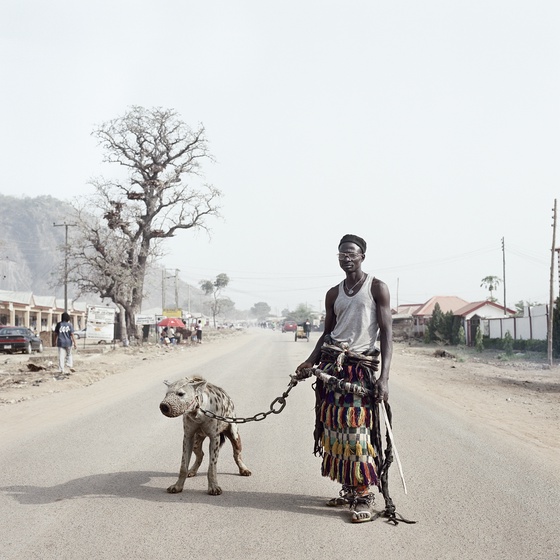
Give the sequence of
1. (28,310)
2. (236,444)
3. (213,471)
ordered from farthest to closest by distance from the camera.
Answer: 1. (28,310)
2. (236,444)
3. (213,471)

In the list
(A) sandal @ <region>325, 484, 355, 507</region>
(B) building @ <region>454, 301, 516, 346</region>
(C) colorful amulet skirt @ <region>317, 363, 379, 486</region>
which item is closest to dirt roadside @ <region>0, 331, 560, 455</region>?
(A) sandal @ <region>325, 484, 355, 507</region>

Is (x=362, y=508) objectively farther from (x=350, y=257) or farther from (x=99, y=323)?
(x=99, y=323)

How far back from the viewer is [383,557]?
436 centimetres

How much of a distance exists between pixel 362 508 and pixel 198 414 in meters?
1.64

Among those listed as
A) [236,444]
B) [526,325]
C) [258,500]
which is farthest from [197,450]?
[526,325]

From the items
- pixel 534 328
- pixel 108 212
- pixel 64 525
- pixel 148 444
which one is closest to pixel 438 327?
pixel 534 328

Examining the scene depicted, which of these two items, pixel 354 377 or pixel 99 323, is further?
pixel 99 323

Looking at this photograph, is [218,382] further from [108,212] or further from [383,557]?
[108,212]

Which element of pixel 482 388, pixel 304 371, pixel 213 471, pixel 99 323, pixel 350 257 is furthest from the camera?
pixel 99 323

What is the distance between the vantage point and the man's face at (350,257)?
5.46 m

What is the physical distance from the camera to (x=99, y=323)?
121 ft

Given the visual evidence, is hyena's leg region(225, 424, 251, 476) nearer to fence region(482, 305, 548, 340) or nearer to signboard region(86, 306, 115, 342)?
fence region(482, 305, 548, 340)

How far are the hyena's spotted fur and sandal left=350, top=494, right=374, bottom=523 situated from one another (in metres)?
1.37

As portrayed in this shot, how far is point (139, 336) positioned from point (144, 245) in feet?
21.6
